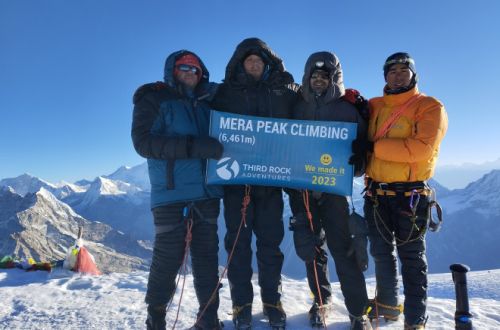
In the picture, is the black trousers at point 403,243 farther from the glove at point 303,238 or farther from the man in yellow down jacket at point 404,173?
the glove at point 303,238

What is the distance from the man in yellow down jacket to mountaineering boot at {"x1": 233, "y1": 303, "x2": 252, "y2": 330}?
210 cm

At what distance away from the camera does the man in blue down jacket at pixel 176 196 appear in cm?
533

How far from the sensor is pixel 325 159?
18.5 feet

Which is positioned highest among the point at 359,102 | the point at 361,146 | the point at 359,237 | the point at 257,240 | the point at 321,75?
the point at 321,75

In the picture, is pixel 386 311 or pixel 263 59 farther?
pixel 263 59

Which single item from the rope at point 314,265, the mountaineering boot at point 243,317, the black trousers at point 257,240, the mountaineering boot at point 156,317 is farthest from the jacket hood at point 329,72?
the mountaineering boot at point 156,317

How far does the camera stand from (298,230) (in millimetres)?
5559

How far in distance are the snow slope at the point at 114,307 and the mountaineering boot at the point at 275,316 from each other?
277 mm

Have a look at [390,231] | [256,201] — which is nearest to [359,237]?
[390,231]

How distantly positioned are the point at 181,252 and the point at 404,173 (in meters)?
3.46

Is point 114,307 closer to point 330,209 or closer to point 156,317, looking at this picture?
point 156,317

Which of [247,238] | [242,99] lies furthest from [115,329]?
[242,99]

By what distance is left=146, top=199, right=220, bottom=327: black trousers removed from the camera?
5.34 m

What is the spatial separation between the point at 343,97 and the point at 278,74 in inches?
44.9
